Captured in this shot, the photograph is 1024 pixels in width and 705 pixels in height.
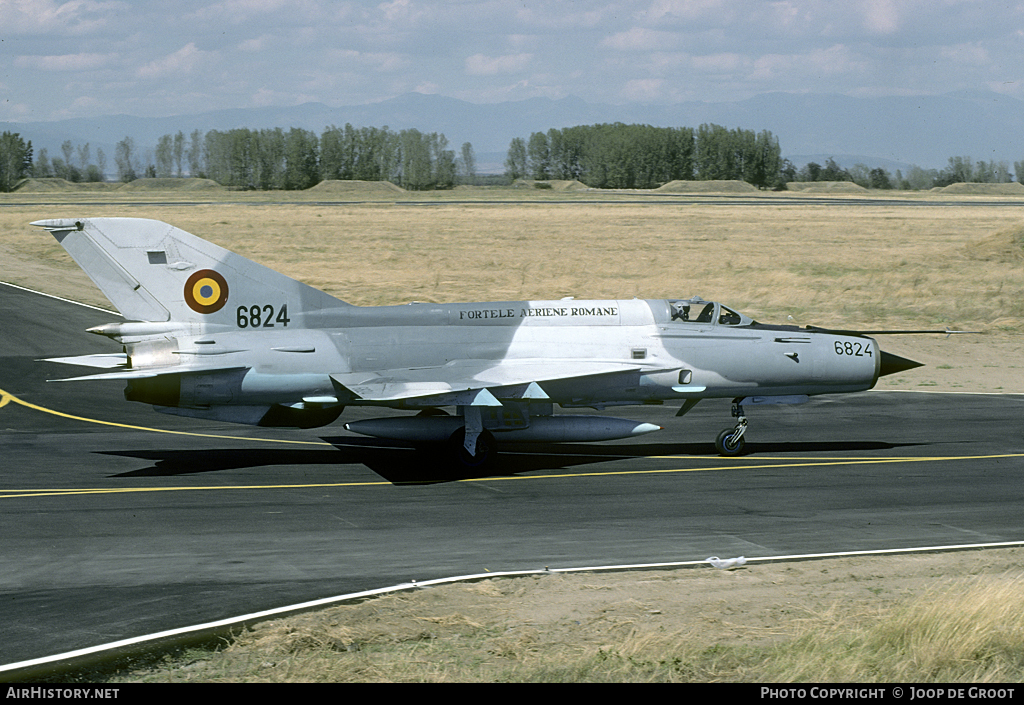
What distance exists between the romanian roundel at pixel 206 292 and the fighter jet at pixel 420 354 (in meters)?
0.02

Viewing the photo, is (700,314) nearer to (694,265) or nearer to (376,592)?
(376,592)

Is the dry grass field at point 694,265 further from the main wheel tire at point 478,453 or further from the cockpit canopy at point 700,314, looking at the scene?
the main wheel tire at point 478,453

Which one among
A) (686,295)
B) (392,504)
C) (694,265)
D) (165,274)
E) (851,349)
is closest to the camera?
(392,504)

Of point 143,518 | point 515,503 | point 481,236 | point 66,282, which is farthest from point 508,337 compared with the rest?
point 481,236

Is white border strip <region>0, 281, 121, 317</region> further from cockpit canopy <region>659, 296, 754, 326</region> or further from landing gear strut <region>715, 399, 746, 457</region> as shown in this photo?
landing gear strut <region>715, 399, 746, 457</region>

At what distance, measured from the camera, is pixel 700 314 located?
827 inches

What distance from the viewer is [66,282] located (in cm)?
4678

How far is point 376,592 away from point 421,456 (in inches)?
333

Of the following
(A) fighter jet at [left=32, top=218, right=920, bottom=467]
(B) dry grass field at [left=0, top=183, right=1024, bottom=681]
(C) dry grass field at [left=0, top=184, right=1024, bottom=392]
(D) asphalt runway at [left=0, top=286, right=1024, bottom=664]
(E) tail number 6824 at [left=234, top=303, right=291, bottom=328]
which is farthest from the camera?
(C) dry grass field at [left=0, top=184, right=1024, bottom=392]

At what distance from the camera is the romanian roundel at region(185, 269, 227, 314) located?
19.4 metres

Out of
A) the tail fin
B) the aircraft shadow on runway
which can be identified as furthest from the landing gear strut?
the tail fin

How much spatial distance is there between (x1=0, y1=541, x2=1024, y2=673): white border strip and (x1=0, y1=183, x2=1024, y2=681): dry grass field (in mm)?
313

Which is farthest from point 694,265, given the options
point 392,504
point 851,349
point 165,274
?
point 392,504
